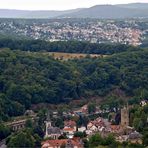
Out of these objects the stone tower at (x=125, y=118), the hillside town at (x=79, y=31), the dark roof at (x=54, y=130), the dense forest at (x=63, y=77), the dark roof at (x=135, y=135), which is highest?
the dark roof at (x=135, y=135)

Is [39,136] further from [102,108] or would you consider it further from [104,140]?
[102,108]

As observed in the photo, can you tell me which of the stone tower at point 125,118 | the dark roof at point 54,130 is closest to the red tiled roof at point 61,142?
the dark roof at point 54,130

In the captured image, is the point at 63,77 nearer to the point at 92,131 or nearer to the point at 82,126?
the point at 82,126

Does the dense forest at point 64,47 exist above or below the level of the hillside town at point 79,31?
above

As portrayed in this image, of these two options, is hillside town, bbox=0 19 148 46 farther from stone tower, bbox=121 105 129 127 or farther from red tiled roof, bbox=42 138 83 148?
red tiled roof, bbox=42 138 83 148

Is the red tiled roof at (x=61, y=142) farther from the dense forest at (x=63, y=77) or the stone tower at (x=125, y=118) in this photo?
the dense forest at (x=63, y=77)

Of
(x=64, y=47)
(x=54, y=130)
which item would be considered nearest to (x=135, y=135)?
(x=54, y=130)
